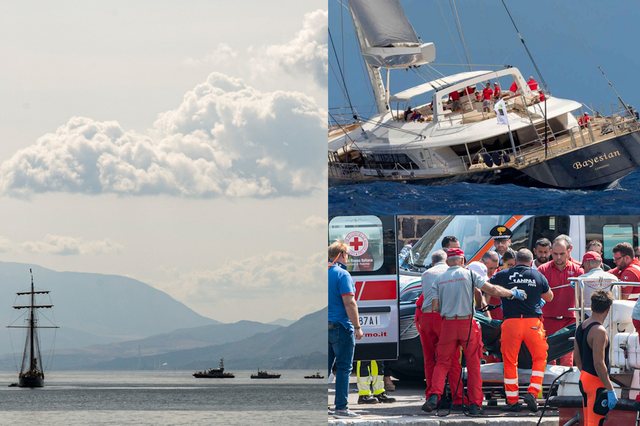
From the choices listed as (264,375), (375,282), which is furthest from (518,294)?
(264,375)

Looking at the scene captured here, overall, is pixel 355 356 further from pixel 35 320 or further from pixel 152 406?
pixel 35 320

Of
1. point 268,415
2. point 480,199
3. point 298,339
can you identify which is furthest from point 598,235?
point 298,339

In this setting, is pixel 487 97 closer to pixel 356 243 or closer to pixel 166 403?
pixel 356 243

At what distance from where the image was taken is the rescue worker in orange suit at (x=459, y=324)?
12.4 m

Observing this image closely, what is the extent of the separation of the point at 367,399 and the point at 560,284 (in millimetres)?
1944

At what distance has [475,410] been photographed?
12320mm

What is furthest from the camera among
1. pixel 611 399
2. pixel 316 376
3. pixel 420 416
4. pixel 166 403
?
pixel 316 376

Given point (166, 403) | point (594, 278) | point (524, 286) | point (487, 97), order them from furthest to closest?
point (166, 403), point (487, 97), point (524, 286), point (594, 278)

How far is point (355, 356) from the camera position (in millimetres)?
13586

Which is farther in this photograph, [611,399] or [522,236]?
[522,236]

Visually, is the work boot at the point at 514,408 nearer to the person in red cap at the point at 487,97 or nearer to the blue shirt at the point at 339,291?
the blue shirt at the point at 339,291

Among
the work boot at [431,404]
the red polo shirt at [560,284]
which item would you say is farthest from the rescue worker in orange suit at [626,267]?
the work boot at [431,404]

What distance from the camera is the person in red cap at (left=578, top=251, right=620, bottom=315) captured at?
12.4m

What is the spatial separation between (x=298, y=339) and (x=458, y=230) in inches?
4343
